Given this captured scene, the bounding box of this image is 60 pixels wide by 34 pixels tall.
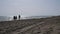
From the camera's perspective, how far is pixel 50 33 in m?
8.93

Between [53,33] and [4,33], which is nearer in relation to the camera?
[53,33]

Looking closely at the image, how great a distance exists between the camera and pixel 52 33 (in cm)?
895

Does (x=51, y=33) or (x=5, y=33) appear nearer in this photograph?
(x=51, y=33)

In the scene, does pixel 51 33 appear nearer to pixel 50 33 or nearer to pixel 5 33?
pixel 50 33

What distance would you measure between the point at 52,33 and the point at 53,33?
0.08m

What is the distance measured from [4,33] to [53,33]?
4.68 m

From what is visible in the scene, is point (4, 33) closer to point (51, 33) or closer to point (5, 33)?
point (5, 33)

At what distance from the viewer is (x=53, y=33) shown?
893cm

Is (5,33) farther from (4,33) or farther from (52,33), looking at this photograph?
(52,33)

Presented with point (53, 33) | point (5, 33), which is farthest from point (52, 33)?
point (5, 33)

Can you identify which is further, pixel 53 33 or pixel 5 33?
pixel 5 33

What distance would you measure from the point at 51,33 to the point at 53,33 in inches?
6.6

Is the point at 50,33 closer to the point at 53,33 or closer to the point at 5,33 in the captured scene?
the point at 53,33

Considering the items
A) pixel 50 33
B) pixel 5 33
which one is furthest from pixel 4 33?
pixel 50 33
